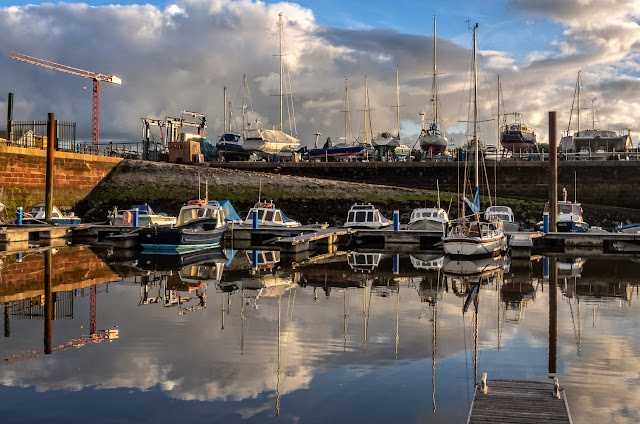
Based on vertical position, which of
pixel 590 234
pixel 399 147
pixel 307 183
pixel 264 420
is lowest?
pixel 264 420

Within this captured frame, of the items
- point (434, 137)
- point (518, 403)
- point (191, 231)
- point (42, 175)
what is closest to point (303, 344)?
point (518, 403)

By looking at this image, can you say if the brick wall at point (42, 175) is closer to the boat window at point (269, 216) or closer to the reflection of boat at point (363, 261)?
the boat window at point (269, 216)

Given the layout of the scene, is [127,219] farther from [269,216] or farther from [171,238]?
[171,238]

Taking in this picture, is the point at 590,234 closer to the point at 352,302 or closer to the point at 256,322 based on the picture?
the point at 352,302

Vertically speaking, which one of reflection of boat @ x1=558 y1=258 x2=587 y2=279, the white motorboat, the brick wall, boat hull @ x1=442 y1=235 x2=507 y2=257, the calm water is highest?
the brick wall

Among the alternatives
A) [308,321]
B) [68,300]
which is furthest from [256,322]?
[68,300]

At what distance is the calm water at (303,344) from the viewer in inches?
336

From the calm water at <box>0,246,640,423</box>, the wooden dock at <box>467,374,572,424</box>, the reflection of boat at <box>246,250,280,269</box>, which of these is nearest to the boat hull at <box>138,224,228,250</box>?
the reflection of boat at <box>246,250,280,269</box>

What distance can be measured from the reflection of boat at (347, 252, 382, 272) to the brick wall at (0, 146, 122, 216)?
908 inches

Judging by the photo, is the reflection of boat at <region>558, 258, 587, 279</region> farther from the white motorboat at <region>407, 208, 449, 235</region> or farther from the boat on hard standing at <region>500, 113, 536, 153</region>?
the boat on hard standing at <region>500, 113, 536, 153</region>

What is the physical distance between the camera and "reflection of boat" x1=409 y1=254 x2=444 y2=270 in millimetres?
23875

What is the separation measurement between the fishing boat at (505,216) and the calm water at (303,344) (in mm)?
12961

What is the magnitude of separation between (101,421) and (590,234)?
1093 inches

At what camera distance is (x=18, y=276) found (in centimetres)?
1973
